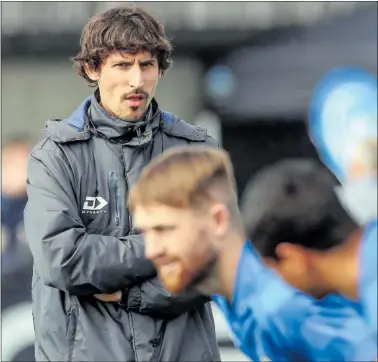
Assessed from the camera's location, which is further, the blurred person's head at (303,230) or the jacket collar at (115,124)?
the jacket collar at (115,124)

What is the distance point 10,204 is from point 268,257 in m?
2.87

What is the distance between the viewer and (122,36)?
2340mm

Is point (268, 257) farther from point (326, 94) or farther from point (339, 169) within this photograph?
point (326, 94)

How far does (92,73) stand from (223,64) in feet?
11.5

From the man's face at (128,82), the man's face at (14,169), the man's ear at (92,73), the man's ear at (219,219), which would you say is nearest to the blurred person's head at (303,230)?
the man's ear at (219,219)

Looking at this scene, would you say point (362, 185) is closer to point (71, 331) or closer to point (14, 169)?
point (71, 331)

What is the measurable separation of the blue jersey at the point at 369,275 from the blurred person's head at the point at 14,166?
2.89 m

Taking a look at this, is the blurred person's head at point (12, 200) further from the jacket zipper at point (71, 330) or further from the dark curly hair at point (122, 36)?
the jacket zipper at point (71, 330)

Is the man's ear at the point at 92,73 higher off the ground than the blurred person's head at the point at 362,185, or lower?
higher

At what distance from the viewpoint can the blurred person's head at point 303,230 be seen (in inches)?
89.2

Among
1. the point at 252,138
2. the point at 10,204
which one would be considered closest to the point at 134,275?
the point at 10,204

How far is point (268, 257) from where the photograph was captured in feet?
7.70

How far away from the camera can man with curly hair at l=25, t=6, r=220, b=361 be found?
88.7 inches

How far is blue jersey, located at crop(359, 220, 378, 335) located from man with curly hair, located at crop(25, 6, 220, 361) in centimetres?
41
